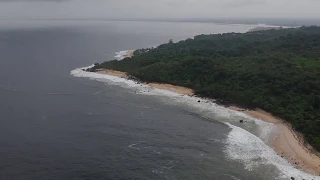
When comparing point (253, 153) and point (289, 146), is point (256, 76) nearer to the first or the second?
point (289, 146)

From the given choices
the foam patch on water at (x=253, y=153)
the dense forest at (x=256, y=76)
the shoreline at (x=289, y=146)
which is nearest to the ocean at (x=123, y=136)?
the foam patch on water at (x=253, y=153)

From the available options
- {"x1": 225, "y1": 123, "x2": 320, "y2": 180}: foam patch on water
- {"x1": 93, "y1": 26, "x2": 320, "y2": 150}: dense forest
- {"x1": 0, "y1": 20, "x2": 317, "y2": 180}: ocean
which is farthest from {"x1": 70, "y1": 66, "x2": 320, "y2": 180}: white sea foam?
{"x1": 93, "y1": 26, "x2": 320, "y2": 150}: dense forest

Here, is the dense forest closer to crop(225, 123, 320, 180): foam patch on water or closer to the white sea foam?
the white sea foam

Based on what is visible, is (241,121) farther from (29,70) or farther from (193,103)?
(29,70)

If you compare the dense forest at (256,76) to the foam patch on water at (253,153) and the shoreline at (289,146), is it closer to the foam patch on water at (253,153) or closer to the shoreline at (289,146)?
the shoreline at (289,146)

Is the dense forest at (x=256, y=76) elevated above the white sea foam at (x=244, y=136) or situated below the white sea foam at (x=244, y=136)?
above
